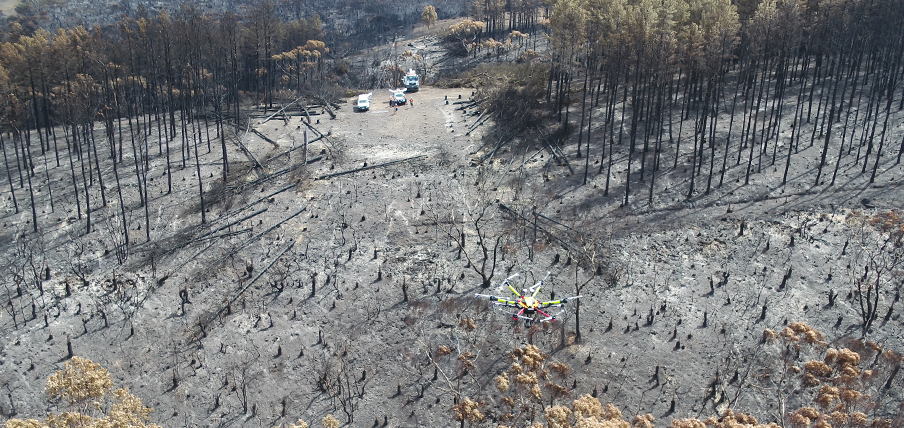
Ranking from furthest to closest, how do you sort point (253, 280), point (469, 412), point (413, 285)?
1. point (253, 280)
2. point (413, 285)
3. point (469, 412)

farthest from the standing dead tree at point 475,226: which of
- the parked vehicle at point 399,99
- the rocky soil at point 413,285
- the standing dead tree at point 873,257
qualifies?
the parked vehicle at point 399,99

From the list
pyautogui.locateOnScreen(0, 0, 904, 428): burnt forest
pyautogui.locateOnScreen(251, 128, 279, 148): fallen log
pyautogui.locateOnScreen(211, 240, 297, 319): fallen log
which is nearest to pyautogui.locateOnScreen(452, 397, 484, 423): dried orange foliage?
→ pyautogui.locateOnScreen(0, 0, 904, 428): burnt forest

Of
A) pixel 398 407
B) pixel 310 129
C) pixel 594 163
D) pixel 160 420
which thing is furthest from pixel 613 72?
pixel 160 420

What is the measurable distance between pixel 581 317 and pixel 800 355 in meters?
10.1

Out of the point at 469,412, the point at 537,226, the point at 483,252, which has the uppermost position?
the point at 537,226

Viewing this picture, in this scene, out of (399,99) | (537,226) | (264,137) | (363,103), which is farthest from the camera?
(399,99)

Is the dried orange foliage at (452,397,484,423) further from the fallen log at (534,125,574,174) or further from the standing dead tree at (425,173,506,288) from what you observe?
the fallen log at (534,125,574,174)

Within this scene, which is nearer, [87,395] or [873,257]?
[87,395]

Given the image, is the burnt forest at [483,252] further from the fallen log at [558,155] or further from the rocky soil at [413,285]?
the fallen log at [558,155]

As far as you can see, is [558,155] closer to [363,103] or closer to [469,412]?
[363,103]

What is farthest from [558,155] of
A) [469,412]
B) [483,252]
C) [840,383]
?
[469,412]

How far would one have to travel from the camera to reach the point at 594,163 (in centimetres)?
4900

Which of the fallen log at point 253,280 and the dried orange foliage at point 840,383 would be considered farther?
the fallen log at point 253,280

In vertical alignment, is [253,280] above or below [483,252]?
below
